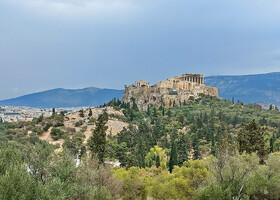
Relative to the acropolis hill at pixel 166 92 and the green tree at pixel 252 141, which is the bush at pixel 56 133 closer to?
the acropolis hill at pixel 166 92

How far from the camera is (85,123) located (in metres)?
80.2

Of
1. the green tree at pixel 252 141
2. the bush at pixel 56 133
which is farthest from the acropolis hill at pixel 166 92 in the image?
the green tree at pixel 252 141

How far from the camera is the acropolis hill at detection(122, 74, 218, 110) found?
105188mm

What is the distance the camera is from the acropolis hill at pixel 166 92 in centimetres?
10519

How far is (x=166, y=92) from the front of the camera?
109 m

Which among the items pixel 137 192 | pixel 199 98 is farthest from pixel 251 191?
pixel 199 98

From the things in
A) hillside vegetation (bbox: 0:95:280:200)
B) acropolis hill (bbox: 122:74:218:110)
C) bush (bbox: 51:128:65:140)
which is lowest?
bush (bbox: 51:128:65:140)

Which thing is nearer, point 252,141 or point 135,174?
point 135,174

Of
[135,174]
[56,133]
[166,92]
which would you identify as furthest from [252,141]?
[166,92]

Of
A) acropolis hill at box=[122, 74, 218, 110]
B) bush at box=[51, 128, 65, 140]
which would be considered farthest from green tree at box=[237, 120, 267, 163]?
acropolis hill at box=[122, 74, 218, 110]

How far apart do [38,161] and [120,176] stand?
10.8m

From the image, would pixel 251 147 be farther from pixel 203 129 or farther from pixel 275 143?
pixel 203 129

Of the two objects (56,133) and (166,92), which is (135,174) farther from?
(166,92)

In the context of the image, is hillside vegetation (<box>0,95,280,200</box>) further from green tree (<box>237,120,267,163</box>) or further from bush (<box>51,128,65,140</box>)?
bush (<box>51,128,65,140</box>)
